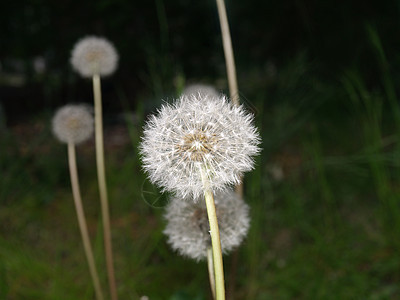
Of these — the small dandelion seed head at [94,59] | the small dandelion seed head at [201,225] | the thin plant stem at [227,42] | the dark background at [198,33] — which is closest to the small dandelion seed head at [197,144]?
the small dandelion seed head at [201,225]

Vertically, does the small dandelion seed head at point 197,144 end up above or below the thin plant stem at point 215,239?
above

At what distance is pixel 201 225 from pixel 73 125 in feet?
2.75

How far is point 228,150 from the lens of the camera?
681mm

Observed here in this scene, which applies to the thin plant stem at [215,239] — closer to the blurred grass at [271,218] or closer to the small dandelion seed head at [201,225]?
the small dandelion seed head at [201,225]

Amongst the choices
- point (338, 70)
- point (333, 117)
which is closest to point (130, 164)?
point (333, 117)

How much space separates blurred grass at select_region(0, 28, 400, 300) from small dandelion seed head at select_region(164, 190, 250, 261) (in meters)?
0.26

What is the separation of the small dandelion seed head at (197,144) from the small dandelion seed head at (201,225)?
23cm

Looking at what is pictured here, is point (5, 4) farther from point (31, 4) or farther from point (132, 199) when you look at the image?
point (132, 199)

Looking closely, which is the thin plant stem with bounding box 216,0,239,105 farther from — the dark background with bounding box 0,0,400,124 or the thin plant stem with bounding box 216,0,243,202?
the dark background with bounding box 0,0,400,124

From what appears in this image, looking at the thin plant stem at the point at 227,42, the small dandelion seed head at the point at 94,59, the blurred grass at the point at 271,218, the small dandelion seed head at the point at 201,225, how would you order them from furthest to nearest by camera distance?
1. the blurred grass at the point at 271,218
2. the small dandelion seed head at the point at 94,59
3. the thin plant stem at the point at 227,42
4. the small dandelion seed head at the point at 201,225

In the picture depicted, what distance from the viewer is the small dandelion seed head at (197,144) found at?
2.19 ft

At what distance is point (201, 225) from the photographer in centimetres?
94

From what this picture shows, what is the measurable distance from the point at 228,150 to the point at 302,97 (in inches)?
84.6

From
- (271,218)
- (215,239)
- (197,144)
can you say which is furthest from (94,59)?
(271,218)
